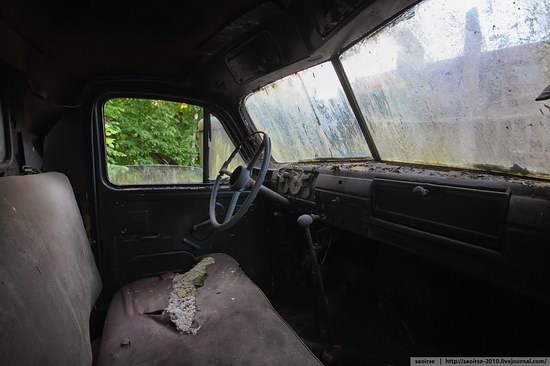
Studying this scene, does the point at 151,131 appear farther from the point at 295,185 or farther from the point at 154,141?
the point at 295,185

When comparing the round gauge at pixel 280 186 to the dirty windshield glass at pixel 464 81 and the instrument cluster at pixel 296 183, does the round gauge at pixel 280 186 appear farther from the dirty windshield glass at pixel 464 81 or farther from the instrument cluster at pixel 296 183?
the dirty windshield glass at pixel 464 81

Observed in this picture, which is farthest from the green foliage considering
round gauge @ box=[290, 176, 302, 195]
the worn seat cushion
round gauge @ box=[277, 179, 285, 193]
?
the worn seat cushion

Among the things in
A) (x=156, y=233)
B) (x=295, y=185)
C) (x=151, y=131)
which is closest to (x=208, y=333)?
(x=156, y=233)

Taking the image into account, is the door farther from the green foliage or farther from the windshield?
the windshield

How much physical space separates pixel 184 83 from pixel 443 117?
177cm

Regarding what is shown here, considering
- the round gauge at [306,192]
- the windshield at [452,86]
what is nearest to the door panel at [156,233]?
the round gauge at [306,192]

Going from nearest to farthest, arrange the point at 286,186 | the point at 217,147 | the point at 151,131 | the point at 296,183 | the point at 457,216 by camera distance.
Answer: the point at 457,216, the point at 296,183, the point at 286,186, the point at 217,147, the point at 151,131

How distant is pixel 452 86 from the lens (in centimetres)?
136

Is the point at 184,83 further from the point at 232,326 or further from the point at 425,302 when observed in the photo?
the point at 425,302

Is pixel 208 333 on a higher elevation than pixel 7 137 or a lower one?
lower

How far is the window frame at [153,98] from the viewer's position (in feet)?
7.11

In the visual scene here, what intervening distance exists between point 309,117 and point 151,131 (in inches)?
90.6

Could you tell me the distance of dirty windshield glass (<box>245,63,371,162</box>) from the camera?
2.01 metres

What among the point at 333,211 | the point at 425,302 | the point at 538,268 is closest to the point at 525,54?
the point at 538,268
